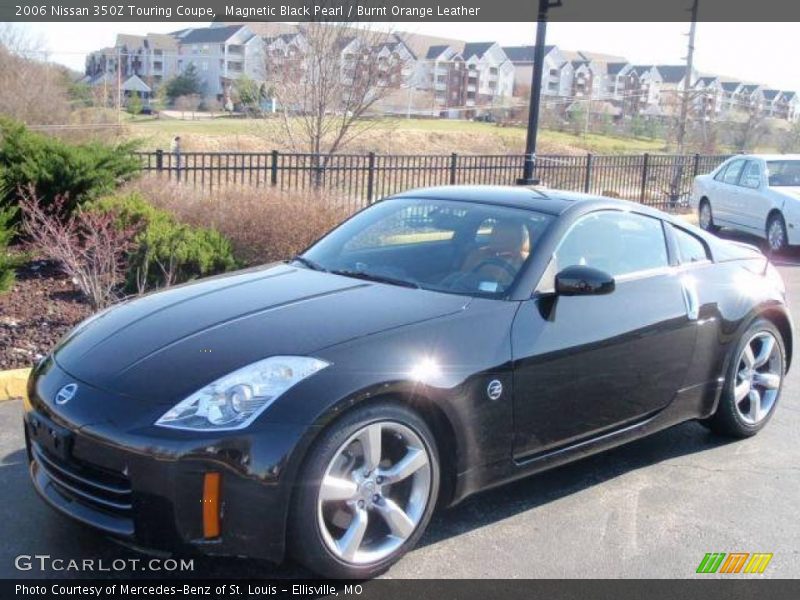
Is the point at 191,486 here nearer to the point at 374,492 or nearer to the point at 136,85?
the point at 374,492

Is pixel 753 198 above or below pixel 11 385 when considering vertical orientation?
above

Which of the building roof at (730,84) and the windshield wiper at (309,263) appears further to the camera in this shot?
the building roof at (730,84)

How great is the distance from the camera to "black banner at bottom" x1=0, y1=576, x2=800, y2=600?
11.9ft

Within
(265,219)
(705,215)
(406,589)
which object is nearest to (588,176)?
(705,215)

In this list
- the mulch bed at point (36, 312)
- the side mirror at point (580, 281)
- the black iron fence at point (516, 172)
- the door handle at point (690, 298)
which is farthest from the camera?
the black iron fence at point (516, 172)

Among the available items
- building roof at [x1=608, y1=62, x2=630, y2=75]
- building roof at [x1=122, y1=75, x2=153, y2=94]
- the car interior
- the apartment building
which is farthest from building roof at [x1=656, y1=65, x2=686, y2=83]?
the car interior

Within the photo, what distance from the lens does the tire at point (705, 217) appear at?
16266mm

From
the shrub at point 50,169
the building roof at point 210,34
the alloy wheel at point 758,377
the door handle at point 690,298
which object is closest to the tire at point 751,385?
the alloy wheel at point 758,377

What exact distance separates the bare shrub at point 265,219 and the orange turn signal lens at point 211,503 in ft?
18.6

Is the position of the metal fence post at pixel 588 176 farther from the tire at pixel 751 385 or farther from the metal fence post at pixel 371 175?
the tire at pixel 751 385

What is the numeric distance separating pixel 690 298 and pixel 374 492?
236 cm

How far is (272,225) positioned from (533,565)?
575 centimetres

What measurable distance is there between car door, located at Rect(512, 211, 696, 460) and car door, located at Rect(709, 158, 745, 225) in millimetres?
10899

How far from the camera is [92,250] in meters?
8.00
